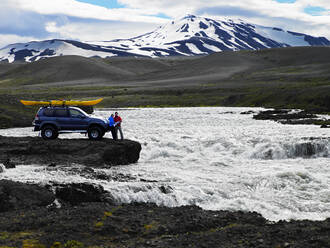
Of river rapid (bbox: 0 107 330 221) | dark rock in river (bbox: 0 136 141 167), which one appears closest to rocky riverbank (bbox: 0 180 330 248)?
river rapid (bbox: 0 107 330 221)

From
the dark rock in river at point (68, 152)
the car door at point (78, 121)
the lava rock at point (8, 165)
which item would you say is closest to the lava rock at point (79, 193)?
the lava rock at point (8, 165)

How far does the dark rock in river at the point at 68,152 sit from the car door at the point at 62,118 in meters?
1.20

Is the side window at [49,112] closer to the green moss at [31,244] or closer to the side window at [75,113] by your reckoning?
the side window at [75,113]

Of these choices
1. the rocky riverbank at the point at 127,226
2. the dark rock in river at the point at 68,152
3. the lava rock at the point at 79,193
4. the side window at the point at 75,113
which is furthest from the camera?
the side window at the point at 75,113

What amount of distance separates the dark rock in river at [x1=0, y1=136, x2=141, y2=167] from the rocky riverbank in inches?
341

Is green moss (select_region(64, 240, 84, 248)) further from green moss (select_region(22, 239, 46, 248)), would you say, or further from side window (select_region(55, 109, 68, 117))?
side window (select_region(55, 109, 68, 117))

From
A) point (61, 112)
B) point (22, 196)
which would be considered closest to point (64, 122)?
point (61, 112)

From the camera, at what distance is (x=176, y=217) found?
1775 cm

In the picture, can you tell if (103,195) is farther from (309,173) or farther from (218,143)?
(218,143)

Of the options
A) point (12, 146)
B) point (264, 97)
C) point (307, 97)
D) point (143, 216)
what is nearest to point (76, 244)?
point (143, 216)

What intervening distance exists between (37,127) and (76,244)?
20.0 m

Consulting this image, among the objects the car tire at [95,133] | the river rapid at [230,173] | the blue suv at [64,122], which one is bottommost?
the river rapid at [230,173]

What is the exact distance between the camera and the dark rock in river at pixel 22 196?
18.5 m

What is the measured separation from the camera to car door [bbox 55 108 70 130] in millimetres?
32375
